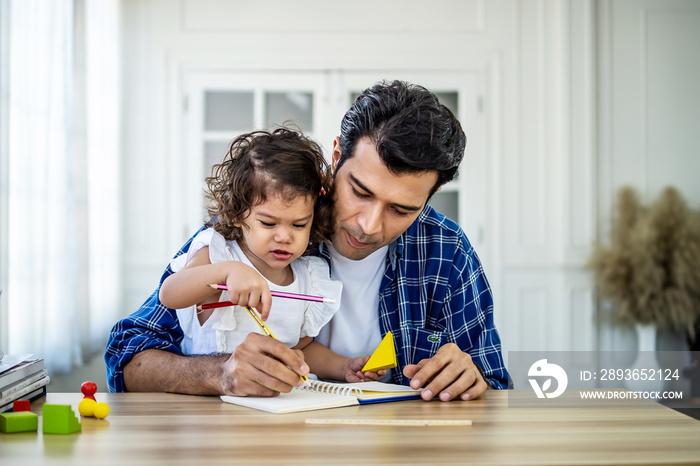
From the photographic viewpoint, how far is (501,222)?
435 centimetres

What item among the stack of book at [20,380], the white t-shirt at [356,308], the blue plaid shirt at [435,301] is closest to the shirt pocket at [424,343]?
the blue plaid shirt at [435,301]

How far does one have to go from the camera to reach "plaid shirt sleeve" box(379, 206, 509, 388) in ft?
5.68

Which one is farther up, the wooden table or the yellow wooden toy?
the yellow wooden toy

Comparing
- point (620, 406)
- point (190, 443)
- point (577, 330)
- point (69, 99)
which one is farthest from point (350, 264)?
point (577, 330)

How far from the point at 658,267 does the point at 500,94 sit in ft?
5.08

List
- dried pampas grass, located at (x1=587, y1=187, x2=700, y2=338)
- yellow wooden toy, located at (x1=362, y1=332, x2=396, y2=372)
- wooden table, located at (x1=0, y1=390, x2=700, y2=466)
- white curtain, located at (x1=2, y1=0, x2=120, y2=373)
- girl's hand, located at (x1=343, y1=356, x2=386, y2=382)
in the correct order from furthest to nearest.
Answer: dried pampas grass, located at (x1=587, y1=187, x2=700, y2=338)
white curtain, located at (x1=2, y1=0, x2=120, y2=373)
girl's hand, located at (x1=343, y1=356, x2=386, y2=382)
yellow wooden toy, located at (x1=362, y1=332, x2=396, y2=372)
wooden table, located at (x1=0, y1=390, x2=700, y2=466)

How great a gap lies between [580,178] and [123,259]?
3183 millimetres

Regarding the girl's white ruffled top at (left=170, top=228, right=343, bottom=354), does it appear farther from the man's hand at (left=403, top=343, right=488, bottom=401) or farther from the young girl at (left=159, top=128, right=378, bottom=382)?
the man's hand at (left=403, top=343, right=488, bottom=401)

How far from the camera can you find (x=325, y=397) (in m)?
1.25

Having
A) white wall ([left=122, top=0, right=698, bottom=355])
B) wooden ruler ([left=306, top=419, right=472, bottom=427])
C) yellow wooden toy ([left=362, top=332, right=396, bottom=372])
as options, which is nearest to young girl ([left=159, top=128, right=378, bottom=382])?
yellow wooden toy ([left=362, top=332, right=396, bottom=372])

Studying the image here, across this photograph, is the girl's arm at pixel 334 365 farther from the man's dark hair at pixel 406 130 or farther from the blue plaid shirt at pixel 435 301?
the man's dark hair at pixel 406 130

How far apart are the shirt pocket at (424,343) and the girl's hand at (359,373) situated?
267 millimetres

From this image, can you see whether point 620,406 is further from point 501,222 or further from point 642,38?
point 642,38

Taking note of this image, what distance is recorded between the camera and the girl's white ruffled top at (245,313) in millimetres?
1506
